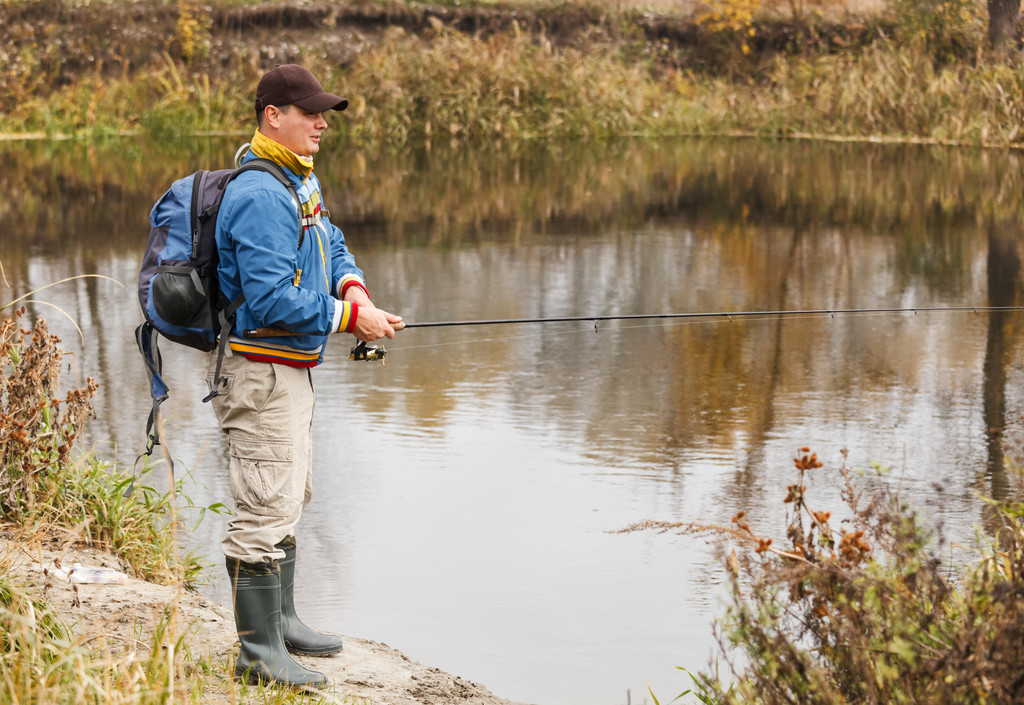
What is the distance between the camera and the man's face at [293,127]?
13.6 feet

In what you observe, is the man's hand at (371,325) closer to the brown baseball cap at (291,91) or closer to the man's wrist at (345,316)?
the man's wrist at (345,316)

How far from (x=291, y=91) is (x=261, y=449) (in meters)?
1.06

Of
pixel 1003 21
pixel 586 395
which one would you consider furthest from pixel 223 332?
pixel 1003 21

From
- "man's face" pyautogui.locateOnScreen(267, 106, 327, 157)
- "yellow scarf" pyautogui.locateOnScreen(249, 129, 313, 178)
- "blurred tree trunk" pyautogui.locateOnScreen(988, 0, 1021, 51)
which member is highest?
"blurred tree trunk" pyautogui.locateOnScreen(988, 0, 1021, 51)

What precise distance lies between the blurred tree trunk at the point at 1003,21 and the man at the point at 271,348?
2390 centimetres

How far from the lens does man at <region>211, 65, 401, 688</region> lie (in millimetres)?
3967

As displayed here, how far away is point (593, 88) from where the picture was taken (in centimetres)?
2681

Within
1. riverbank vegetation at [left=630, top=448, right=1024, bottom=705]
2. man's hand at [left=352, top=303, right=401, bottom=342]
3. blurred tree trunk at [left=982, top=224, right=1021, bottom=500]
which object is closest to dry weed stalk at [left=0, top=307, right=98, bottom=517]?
man's hand at [left=352, top=303, right=401, bottom=342]

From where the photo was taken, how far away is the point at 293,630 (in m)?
4.37

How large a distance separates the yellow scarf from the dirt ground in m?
1.27

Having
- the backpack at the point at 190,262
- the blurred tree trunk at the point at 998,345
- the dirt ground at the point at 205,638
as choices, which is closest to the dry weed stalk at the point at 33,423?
the dirt ground at the point at 205,638

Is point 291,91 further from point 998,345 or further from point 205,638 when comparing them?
point 998,345

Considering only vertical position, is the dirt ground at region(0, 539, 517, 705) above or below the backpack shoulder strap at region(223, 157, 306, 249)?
below

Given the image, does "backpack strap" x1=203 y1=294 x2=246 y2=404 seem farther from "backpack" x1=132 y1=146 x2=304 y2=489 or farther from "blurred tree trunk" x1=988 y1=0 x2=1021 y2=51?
"blurred tree trunk" x1=988 y1=0 x2=1021 y2=51
